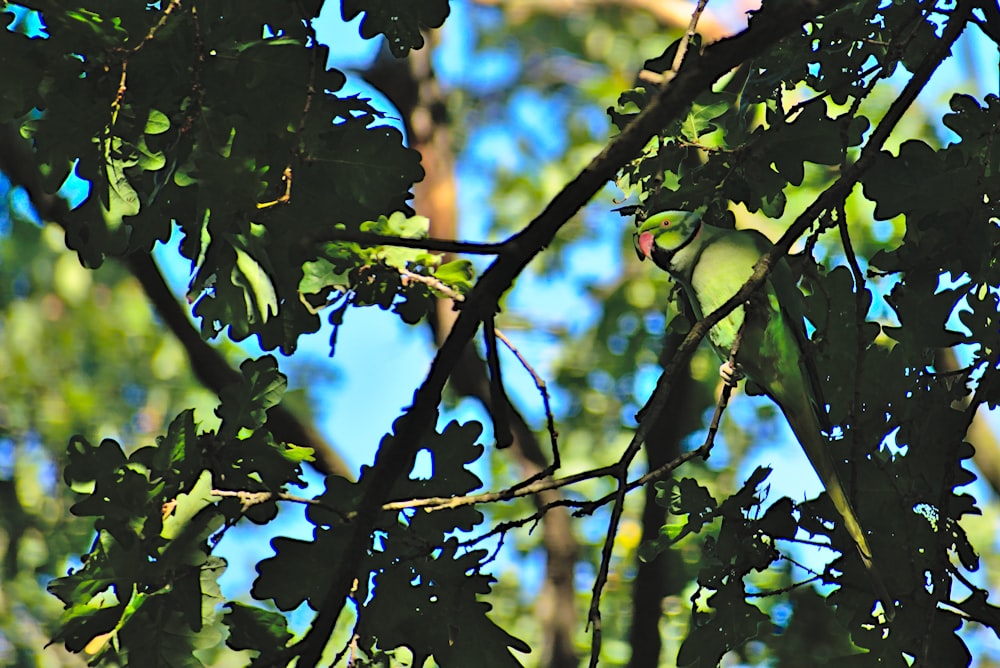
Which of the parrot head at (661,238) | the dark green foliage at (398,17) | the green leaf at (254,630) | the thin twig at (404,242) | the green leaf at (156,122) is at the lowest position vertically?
the green leaf at (254,630)

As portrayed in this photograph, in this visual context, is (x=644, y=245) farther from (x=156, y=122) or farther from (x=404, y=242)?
(x=404, y=242)

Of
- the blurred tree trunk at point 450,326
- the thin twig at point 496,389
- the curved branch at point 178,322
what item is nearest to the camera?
the thin twig at point 496,389

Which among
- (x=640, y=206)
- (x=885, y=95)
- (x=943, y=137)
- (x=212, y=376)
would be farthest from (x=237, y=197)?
(x=943, y=137)

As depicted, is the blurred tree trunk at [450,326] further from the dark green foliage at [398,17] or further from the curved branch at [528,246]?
the curved branch at [528,246]

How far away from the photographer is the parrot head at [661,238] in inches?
109

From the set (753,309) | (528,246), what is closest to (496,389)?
(528,246)

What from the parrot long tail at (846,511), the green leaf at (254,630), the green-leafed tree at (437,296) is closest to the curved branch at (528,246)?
the green-leafed tree at (437,296)

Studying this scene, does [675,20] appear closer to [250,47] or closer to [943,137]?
[943,137]

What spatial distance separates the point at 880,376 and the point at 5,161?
11.7 feet

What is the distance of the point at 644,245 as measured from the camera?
2895 millimetres

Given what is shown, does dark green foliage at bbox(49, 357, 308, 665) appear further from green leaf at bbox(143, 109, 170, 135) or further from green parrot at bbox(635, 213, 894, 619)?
green parrot at bbox(635, 213, 894, 619)

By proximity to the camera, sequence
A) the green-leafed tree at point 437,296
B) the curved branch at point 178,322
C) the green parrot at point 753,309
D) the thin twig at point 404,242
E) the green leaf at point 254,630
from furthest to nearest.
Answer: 1. the curved branch at point 178,322
2. the green parrot at point 753,309
3. the green leaf at point 254,630
4. the green-leafed tree at point 437,296
5. the thin twig at point 404,242

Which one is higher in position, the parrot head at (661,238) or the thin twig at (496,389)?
the parrot head at (661,238)

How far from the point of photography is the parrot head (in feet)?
9.11
